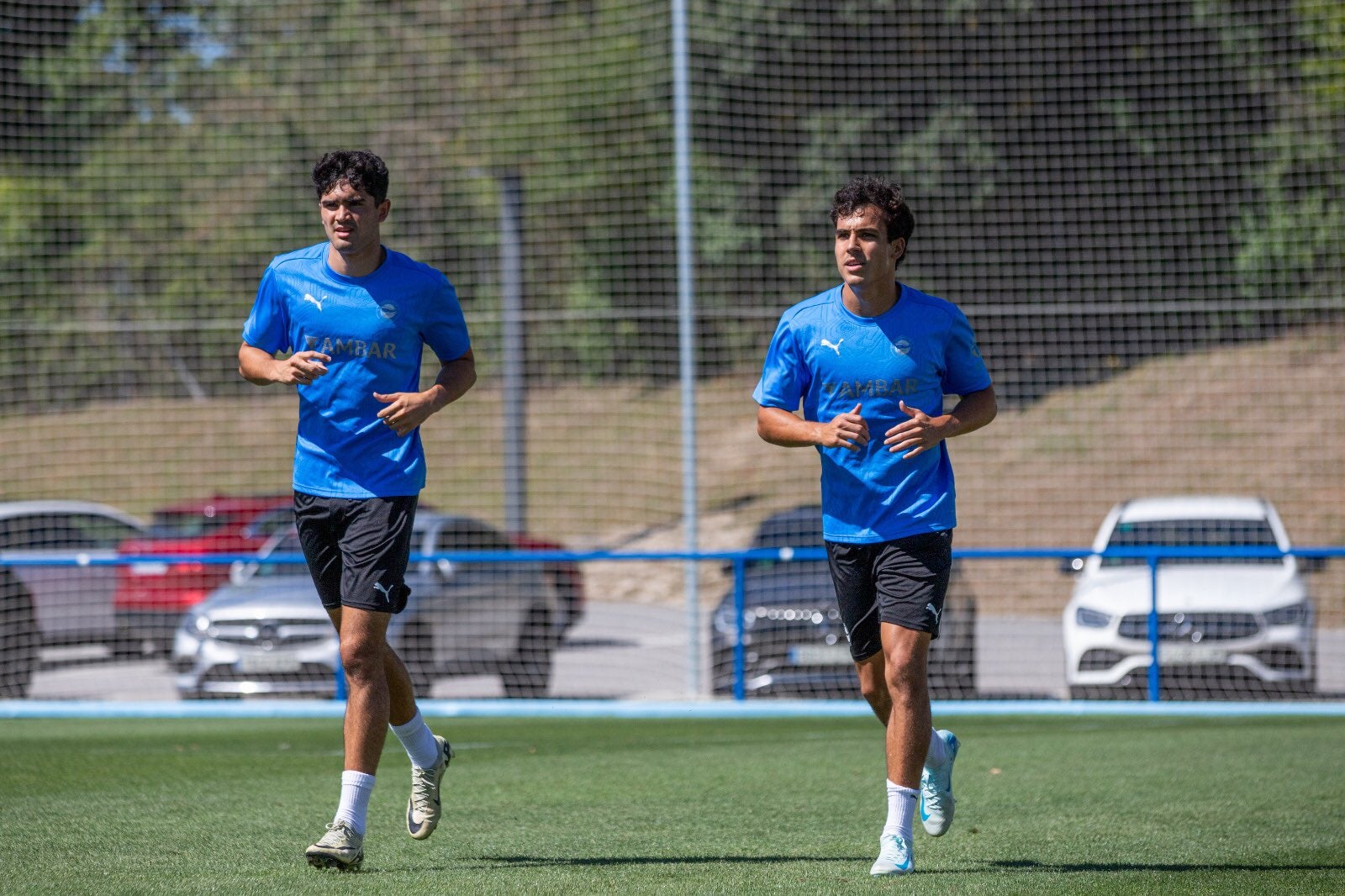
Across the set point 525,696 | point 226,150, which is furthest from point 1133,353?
point 226,150

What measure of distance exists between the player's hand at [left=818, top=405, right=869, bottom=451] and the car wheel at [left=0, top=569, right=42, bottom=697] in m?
10.0

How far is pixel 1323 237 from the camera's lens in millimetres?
17219

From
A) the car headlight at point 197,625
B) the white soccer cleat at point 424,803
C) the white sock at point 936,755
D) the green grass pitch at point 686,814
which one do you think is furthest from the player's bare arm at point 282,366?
the car headlight at point 197,625

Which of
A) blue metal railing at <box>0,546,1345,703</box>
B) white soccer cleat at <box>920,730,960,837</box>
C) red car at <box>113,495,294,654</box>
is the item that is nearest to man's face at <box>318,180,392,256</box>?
white soccer cleat at <box>920,730,960,837</box>

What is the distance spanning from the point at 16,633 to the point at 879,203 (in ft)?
33.5

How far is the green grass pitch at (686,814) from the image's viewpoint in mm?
4781

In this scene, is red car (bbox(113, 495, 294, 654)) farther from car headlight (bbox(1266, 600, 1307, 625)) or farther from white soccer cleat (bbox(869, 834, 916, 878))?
white soccer cleat (bbox(869, 834, 916, 878))

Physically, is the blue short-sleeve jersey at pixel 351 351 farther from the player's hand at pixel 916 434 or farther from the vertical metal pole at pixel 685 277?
the vertical metal pole at pixel 685 277

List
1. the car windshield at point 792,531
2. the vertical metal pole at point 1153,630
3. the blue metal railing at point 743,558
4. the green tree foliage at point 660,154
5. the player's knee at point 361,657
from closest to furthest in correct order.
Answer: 1. the player's knee at point 361,657
2. the blue metal railing at point 743,558
3. the vertical metal pole at point 1153,630
4. the car windshield at point 792,531
5. the green tree foliage at point 660,154

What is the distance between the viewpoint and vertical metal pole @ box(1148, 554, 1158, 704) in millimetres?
11102

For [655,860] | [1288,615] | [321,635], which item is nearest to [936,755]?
[655,860]

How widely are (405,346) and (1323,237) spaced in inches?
569

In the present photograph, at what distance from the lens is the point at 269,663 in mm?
11992

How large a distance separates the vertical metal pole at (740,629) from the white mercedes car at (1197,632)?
7.74ft
